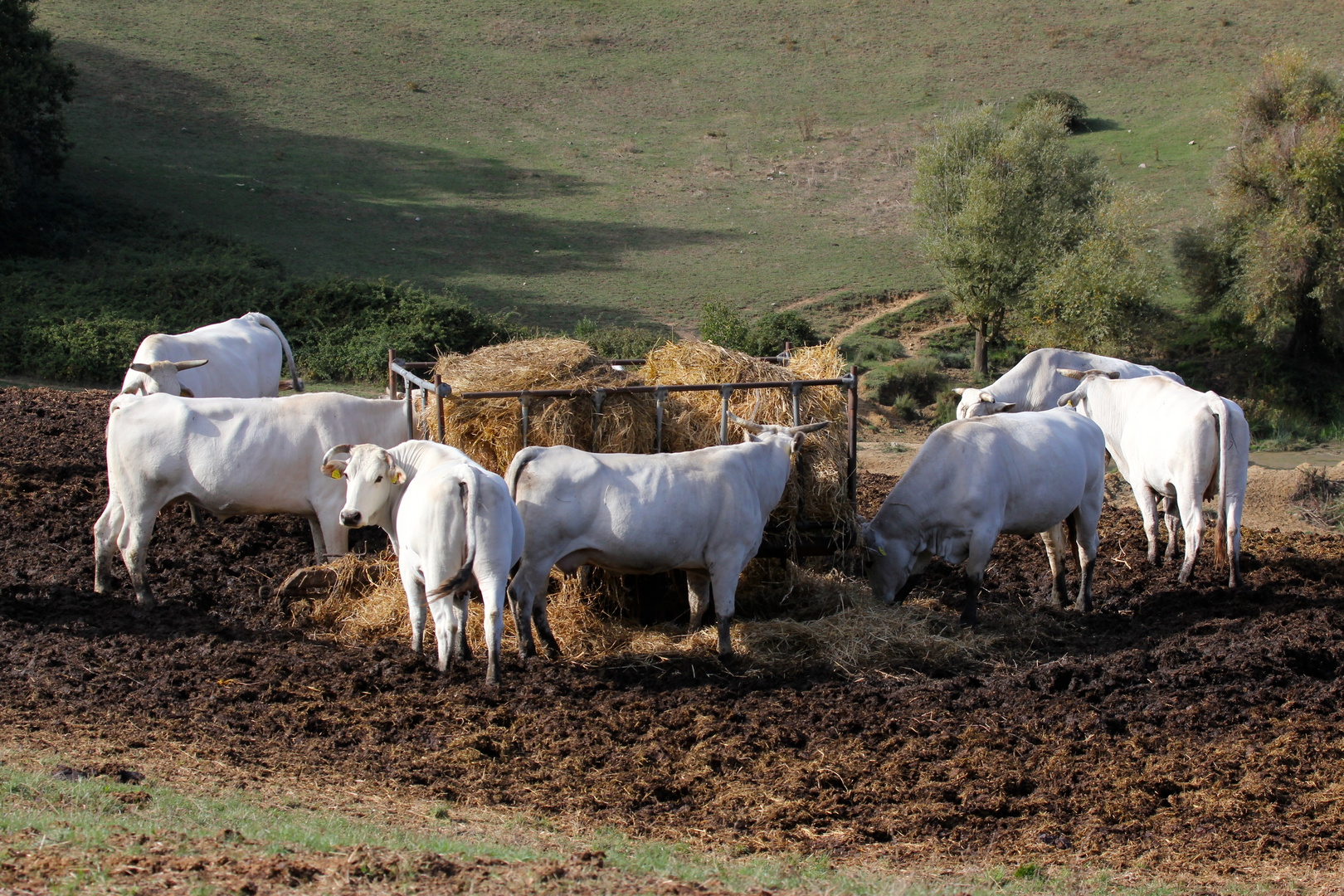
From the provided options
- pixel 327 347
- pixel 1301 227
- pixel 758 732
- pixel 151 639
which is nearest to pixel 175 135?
pixel 327 347

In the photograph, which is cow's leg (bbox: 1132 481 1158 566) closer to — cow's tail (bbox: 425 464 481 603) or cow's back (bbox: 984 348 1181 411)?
cow's back (bbox: 984 348 1181 411)

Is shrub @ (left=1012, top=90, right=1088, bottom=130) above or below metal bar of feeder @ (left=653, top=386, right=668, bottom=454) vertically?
above

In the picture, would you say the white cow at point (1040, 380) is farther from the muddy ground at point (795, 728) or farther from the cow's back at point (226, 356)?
the cow's back at point (226, 356)

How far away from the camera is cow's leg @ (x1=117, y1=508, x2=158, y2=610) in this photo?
930 cm

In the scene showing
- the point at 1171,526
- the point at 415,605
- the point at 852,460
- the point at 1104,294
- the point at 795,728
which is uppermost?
the point at 1104,294

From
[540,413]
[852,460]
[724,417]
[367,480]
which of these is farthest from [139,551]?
[852,460]

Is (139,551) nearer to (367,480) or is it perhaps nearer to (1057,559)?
(367,480)

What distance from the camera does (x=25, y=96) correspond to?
30.0 m

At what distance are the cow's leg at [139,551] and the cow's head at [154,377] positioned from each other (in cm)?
255

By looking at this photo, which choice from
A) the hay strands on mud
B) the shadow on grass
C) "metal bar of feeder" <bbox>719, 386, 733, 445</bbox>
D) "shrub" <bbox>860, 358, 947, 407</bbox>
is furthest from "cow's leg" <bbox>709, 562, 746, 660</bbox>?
the shadow on grass

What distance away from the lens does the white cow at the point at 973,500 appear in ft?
31.8

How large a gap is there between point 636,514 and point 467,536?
1.29m

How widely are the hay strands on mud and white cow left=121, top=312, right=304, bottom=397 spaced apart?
3.42 metres

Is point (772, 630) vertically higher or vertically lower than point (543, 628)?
lower
